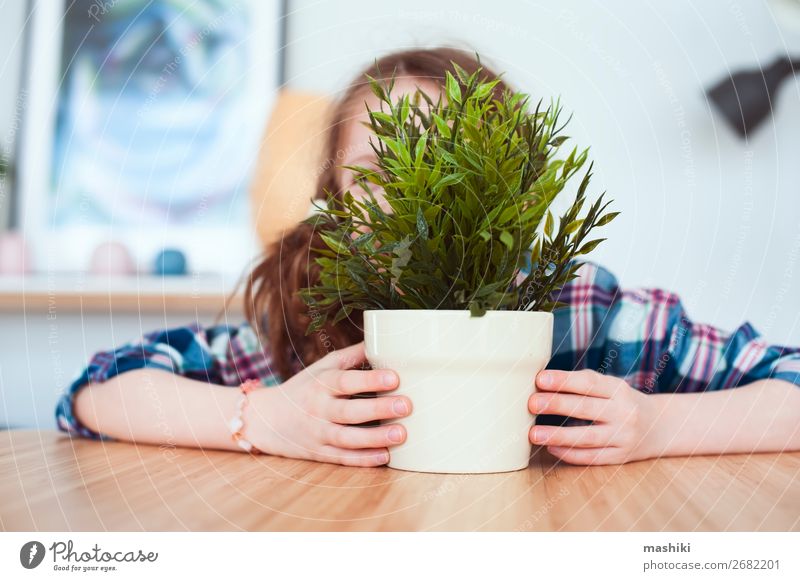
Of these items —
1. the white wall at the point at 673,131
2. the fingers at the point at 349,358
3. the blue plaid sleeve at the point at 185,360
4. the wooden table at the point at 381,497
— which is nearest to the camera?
the wooden table at the point at 381,497

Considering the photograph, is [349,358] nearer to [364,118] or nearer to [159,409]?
[159,409]

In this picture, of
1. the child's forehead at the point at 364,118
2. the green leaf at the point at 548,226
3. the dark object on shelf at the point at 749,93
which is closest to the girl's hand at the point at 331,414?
the green leaf at the point at 548,226

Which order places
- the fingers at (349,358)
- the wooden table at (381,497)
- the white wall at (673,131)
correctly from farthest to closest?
1. the white wall at (673,131)
2. the fingers at (349,358)
3. the wooden table at (381,497)

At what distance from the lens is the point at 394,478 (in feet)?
1.07

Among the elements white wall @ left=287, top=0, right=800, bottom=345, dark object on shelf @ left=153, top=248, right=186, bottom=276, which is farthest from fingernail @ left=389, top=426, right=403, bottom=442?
dark object on shelf @ left=153, top=248, right=186, bottom=276

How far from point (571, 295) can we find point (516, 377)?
344 mm

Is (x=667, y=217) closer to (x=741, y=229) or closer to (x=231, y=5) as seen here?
(x=741, y=229)

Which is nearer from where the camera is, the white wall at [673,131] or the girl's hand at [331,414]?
the girl's hand at [331,414]

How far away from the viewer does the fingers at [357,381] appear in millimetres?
336

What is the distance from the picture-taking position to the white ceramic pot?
0.31 meters

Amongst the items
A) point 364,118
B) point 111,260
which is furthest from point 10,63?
point 364,118

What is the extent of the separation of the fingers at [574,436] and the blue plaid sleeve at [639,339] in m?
0.23

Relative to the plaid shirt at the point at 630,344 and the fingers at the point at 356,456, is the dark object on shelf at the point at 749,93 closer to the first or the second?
the plaid shirt at the point at 630,344
